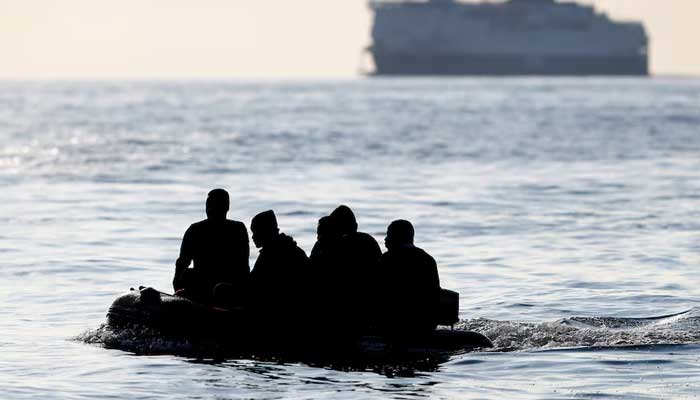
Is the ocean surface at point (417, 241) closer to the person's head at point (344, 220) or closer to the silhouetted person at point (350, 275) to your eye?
the silhouetted person at point (350, 275)

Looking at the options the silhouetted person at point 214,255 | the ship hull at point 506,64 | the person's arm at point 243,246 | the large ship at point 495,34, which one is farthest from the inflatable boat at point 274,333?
the ship hull at point 506,64

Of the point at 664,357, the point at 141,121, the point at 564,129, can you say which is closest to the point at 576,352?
the point at 664,357

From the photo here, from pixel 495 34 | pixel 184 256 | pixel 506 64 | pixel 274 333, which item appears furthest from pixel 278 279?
pixel 506 64

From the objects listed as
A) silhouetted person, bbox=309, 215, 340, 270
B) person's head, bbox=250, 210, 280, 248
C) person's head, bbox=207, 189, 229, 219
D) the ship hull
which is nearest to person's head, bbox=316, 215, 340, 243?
silhouetted person, bbox=309, 215, 340, 270

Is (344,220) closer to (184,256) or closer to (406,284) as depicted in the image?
(406,284)

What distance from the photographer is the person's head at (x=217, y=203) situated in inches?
491

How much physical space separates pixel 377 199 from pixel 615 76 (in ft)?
547

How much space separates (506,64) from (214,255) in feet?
578

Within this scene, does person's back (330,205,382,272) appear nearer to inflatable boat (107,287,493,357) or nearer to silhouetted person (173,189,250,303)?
inflatable boat (107,287,493,357)

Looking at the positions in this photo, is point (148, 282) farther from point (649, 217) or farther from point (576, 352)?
point (649, 217)

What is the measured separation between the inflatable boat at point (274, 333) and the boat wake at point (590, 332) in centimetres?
57

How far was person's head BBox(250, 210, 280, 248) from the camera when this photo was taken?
1202 centimetres

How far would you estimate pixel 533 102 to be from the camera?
106 m

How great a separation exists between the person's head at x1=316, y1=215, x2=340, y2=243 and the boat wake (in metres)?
1.79
